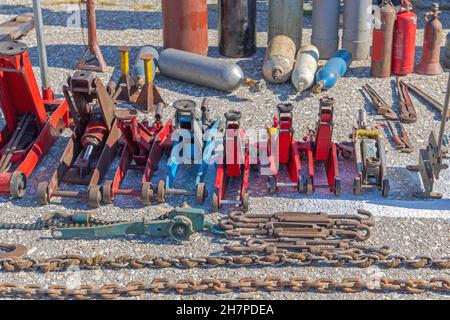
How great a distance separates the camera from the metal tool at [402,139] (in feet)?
24.2

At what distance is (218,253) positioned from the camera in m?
5.89

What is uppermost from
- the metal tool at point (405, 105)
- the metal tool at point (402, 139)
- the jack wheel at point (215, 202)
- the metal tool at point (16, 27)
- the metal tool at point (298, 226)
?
the metal tool at point (16, 27)

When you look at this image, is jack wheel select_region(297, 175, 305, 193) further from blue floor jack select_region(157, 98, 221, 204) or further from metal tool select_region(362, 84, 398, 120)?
metal tool select_region(362, 84, 398, 120)

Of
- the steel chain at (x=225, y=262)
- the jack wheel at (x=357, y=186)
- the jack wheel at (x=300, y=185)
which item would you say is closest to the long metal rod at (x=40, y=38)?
the steel chain at (x=225, y=262)

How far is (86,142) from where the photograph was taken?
272 inches

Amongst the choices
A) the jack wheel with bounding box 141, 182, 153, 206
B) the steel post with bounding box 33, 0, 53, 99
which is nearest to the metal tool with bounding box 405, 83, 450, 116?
the jack wheel with bounding box 141, 182, 153, 206

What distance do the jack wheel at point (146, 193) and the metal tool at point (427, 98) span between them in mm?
3571

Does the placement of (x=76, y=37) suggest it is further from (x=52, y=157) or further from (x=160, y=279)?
(x=160, y=279)

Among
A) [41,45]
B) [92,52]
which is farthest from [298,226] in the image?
[92,52]

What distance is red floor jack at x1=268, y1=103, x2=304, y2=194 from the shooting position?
6617 mm

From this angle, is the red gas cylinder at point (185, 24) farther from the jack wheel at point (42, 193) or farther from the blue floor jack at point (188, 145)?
the jack wheel at point (42, 193)

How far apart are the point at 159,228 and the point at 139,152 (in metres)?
1.25

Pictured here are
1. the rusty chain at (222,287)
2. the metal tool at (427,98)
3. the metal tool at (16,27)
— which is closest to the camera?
the rusty chain at (222,287)

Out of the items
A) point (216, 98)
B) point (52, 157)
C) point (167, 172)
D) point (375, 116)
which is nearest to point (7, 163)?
point (52, 157)
